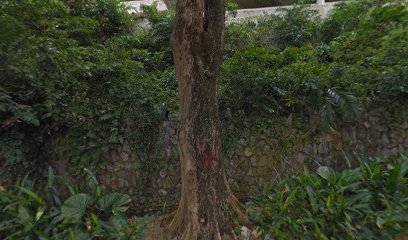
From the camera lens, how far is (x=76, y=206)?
322 cm

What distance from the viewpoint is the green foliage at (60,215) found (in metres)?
3.03

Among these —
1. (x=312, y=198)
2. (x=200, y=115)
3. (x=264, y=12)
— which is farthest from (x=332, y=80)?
(x=264, y=12)

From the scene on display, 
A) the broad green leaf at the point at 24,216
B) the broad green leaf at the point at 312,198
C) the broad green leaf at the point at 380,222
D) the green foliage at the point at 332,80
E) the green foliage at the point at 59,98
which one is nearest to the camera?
the broad green leaf at the point at 380,222

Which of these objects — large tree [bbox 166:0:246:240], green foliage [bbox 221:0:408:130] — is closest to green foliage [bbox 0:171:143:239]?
large tree [bbox 166:0:246:240]

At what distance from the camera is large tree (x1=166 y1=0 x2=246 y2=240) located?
3.00 metres

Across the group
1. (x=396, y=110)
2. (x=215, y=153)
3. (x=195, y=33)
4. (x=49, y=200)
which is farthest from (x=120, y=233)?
(x=396, y=110)

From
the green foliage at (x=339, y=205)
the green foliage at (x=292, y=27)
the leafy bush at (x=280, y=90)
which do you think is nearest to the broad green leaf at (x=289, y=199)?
the green foliage at (x=339, y=205)

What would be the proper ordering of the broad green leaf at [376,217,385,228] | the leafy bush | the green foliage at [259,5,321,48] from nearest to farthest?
the broad green leaf at [376,217,385,228], the leafy bush, the green foliage at [259,5,321,48]

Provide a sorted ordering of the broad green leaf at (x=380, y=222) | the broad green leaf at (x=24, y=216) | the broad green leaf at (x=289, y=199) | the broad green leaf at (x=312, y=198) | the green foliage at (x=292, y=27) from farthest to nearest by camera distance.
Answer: the green foliage at (x=292, y=27) → the broad green leaf at (x=289, y=199) → the broad green leaf at (x=312, y=198) → the broad green leaf at (x=24, y=216) → the broad green leaf at (x=380, y=222)

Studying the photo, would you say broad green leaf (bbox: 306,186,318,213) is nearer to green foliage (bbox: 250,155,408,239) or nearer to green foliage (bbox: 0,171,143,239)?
green foliage (bbox: 250,155,408,239)

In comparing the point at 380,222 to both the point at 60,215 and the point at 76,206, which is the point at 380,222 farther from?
the point at 60,215

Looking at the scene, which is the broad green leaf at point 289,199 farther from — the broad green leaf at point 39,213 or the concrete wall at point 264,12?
the concrete wall at point 264,12

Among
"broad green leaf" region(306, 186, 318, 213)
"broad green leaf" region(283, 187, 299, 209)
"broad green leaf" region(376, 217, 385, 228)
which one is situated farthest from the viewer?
"broad green leaf" region(283, 187, 299, 209)

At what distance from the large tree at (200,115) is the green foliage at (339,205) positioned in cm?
70
